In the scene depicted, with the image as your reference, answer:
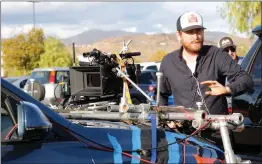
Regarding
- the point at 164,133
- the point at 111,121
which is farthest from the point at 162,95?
the point at 164,133

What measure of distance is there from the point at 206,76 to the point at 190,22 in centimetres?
50

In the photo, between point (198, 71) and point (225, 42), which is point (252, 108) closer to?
point (198, 71)

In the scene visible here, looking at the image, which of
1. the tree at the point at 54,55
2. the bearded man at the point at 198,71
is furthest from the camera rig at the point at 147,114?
the tree at the point at 54,55

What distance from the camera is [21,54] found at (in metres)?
37.2

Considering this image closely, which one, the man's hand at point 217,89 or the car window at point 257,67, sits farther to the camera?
the car window at point 257,67

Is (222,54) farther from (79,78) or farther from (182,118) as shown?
(79,78)

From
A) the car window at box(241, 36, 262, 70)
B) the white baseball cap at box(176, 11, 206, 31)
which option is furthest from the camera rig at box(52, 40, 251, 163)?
the car window at box(241, 36, 262, 70)

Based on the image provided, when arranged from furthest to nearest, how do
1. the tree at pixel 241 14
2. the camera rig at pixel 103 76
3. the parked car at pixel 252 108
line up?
the tree at pixel 241 14 → the parked car at pixel 252 108 → the camera rig at pixel 103 76

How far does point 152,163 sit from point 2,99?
0.99m

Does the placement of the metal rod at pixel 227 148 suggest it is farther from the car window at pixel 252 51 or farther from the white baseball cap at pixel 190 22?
the car window at pixel 252 51

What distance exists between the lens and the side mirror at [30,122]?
8.71 feet

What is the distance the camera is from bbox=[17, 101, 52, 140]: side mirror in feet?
8.71

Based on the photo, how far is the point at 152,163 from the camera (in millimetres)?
3098

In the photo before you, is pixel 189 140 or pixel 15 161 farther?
pixel 189 140
